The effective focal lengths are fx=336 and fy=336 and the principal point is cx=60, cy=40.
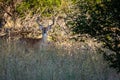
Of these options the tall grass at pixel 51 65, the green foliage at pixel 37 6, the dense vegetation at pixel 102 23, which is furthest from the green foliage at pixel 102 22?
the green foliage at pixel 37 6

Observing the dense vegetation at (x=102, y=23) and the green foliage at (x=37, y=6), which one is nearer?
the dense vegetation at (x=102, y=23)

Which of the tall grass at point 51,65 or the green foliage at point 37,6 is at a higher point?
the green foliage at point 37,6

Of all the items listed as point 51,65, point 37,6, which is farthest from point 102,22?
point 37,6

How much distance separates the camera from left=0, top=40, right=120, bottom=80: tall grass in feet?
23.9

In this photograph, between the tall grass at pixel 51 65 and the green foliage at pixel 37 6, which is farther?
the green foliage at pixel 37 6

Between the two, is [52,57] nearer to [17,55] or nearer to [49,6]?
[17,55]

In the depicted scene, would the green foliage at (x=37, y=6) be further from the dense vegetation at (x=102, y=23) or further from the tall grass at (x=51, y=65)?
the dense vegetation at (x=102, y=23)

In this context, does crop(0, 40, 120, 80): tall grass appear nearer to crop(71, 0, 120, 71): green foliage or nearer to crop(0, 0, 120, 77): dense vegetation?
crop(0, 0, 120, 77): dense vegetation

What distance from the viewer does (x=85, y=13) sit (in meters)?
7.60

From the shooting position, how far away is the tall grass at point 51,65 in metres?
7.28

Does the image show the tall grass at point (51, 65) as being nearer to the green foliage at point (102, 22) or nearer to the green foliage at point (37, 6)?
the green foliage at point (102, 22)

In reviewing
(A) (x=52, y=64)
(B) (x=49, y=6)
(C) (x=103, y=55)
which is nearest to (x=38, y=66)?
(A) (x=52, y=64)

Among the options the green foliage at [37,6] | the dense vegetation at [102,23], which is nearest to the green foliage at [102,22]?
the dense vegetation at [102,23]

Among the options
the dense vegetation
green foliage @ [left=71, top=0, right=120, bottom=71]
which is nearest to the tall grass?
the dense vegetation
